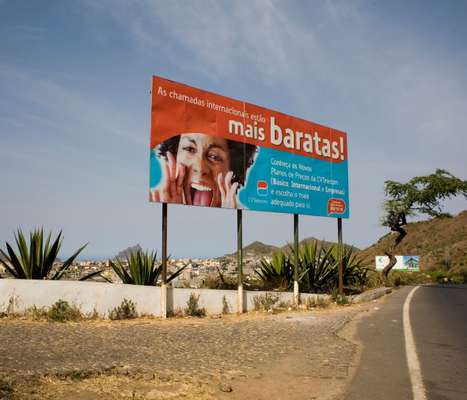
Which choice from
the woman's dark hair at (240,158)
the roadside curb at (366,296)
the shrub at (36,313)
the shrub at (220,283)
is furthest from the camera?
the roadside curb at (366,296)

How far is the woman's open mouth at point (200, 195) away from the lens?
38.9 ft

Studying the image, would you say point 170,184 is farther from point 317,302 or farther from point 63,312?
point 317,302

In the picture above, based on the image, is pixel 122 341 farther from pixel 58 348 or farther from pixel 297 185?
pixel 297 185

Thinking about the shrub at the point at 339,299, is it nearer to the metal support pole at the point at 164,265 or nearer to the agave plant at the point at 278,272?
the agave plant at the point at 278,272

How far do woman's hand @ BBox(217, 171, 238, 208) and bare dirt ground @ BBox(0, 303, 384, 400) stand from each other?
361 cm

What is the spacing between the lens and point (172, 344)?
7520mm

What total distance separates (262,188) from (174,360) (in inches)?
314

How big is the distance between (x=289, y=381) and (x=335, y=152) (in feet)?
39.4

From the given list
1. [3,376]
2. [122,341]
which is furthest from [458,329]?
[3,376]

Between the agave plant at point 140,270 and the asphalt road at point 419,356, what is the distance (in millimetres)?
5312

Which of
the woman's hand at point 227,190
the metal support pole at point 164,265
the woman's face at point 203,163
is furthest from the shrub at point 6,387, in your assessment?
the woman's hand at point 227,190

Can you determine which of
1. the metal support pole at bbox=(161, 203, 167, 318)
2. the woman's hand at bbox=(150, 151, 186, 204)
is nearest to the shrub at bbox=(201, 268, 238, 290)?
the metal support pole at bbox=(161, 203, 167, 318)

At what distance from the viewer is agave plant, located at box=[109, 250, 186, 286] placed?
11.9m

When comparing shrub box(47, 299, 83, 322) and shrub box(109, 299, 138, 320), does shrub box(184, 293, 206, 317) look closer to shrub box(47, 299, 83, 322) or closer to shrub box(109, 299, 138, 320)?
shrub box(109, 299, 138, 320)
